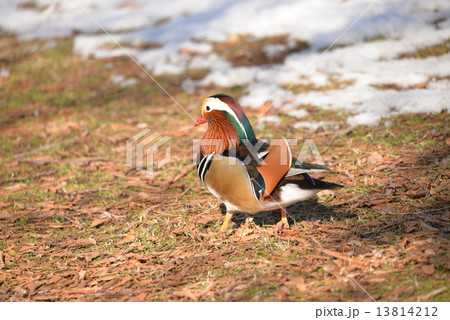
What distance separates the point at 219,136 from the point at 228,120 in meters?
0.14

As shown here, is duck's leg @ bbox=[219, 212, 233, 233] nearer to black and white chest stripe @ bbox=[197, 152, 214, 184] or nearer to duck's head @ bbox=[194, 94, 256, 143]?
black and white chest stripe @ bbox=[197, 152, 214, 184]

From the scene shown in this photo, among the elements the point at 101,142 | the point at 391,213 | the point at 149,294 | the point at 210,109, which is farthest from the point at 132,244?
the point at 101,142

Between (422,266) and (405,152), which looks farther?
(405,152)

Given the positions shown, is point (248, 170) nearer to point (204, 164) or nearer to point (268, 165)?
point (268, 165)

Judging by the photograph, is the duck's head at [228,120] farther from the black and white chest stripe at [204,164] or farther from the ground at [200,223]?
the ground at [200,223]

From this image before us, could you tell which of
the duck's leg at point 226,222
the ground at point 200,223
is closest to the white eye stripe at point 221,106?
the duck's leg at point 226,222

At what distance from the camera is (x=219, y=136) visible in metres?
3.46

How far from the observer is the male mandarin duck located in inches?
121

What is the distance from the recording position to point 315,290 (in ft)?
8.37

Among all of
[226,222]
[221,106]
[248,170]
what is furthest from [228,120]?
[226,222]

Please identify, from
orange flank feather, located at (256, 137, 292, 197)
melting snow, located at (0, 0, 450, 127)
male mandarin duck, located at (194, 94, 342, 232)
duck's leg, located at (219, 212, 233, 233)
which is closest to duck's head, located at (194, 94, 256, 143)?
male mandarin duck, located at (194, 94, 342, 232)

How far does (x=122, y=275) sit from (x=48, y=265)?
2.17 ft

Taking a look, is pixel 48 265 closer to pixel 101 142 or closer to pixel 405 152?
pixel 101 142

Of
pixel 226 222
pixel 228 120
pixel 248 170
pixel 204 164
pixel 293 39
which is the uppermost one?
pixel 228 120
